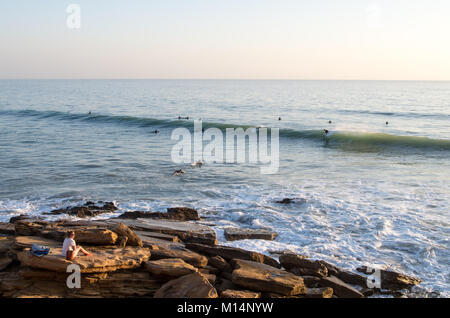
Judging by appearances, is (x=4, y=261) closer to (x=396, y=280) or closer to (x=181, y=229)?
(x=181, y=229)

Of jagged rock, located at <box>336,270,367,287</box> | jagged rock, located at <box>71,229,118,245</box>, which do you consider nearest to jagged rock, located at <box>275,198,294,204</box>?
jagged rock, located at <box>336,270,367,287</box>

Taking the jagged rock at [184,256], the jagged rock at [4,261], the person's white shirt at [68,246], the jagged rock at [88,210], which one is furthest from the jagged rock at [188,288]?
the jagged rock at [88,210]

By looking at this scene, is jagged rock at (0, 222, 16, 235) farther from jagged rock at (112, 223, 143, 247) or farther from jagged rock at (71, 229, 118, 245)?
jagged rock at (112, 223, 143, 247)

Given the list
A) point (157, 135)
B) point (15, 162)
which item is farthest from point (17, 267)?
point (157, 135)

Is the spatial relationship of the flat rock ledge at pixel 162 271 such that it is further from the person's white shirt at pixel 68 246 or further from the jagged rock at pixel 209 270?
the person's white shirt at pixel 68 246

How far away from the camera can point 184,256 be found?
8.80m

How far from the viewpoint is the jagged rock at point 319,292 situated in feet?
25.8

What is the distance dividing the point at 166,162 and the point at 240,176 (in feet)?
17.8

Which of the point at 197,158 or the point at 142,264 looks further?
the point at 197,158

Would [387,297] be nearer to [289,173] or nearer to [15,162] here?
[289,173]

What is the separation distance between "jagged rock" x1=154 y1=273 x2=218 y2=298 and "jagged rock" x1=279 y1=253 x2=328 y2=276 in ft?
7.69

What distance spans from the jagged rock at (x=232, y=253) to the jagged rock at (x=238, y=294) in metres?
1.65

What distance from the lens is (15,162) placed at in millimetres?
22578

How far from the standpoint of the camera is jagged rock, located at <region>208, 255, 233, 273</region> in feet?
28.6
